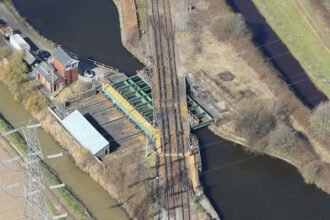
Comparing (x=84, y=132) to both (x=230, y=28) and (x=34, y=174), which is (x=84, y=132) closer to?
(x=34, y=174)

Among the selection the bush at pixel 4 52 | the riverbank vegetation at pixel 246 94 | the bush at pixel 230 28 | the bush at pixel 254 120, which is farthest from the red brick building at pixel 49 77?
the bush at pixel 230 28

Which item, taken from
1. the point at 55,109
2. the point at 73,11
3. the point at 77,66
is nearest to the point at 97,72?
the point at 77,66

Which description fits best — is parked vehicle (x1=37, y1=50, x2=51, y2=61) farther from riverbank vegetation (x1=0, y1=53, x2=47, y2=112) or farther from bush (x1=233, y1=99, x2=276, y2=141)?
bush (x1=233, y1=99, x2=276, y2=141)

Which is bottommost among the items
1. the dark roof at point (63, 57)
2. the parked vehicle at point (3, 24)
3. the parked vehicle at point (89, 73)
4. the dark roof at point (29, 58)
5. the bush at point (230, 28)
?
the parked vehicle at point (89, 73)

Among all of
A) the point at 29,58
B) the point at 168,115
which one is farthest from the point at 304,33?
the point at 29,58

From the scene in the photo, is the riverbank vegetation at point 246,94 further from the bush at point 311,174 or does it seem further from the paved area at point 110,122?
the paved area at point 110,122

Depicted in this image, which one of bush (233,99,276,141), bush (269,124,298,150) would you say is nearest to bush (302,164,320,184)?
bush (269,124,298,150)
